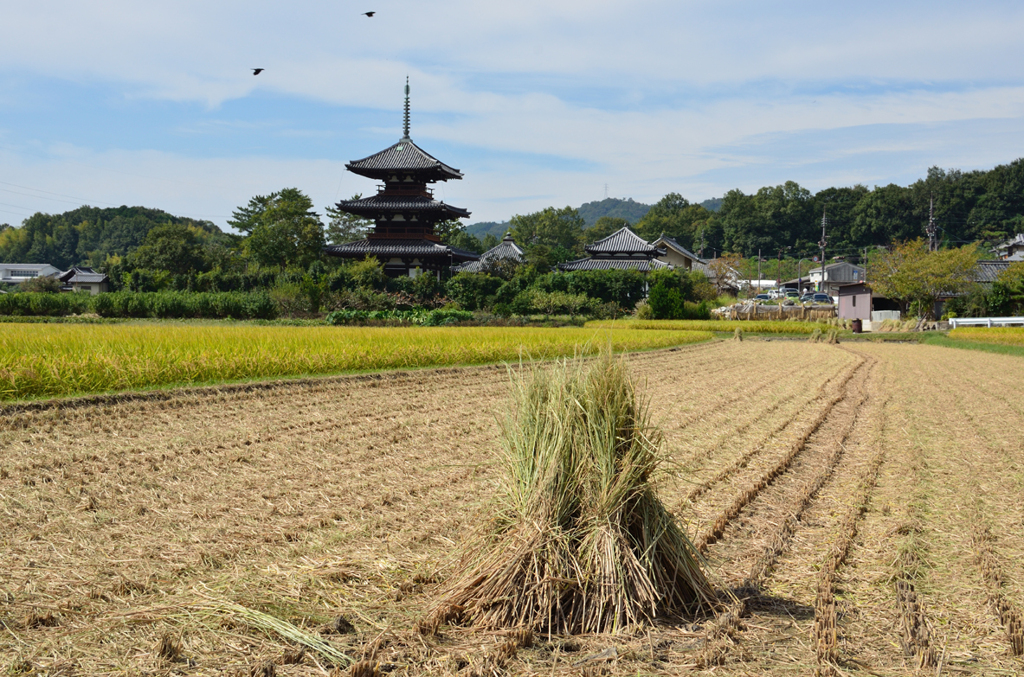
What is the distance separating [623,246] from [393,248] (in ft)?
57.0

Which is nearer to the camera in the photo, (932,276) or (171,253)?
(932,276)

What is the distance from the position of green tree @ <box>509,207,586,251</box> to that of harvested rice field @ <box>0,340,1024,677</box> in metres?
66.9

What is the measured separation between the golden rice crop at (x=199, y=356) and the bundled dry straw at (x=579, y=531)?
167 inches

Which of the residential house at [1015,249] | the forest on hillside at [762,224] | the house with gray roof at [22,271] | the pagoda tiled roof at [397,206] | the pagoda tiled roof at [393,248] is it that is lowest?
the pagoda tiled roof at [393,248]

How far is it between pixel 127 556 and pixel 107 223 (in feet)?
363

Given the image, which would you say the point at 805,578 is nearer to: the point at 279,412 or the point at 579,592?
the point at 579,592

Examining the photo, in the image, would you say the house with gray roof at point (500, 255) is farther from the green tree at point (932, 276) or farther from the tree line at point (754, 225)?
the green tree at point (932, 276)

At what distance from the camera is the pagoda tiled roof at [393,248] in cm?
3781

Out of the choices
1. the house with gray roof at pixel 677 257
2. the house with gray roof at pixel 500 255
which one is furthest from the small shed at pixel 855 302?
the house with gray roof at pixel 500 255

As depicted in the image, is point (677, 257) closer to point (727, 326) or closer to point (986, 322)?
point (727, 326)

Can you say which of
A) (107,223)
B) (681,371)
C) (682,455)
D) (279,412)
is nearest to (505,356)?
(681,371)

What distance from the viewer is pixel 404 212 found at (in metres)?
39.6

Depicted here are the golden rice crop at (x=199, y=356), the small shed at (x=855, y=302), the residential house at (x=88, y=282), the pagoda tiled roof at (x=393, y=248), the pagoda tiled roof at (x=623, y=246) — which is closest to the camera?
the golden rice crop at (x=199, y=356)

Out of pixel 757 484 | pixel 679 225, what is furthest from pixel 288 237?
pixel 679 225
